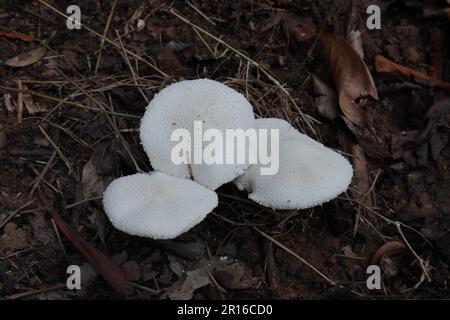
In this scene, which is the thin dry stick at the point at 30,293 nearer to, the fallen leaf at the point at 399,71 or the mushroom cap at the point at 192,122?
the mushroom cap at the point at 192,122

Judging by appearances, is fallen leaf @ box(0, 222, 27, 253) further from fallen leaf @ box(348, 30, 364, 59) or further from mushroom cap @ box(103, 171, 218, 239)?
fallen leaf @ box(348, 30, 364, 59)

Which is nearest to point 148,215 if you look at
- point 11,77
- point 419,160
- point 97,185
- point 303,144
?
point 97,185

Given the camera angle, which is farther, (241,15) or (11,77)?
(241,15)

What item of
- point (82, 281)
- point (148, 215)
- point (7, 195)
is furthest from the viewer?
point (7, 195)

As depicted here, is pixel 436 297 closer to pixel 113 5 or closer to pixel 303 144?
pixel 303 144

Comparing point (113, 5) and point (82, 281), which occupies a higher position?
point (113, 5)

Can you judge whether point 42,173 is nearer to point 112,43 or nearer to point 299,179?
point 112,43

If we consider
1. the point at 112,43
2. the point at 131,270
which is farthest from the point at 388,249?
the point at 112,43

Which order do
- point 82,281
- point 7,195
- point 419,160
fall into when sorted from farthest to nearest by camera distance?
point 419,160
point 7,195
point 82,281

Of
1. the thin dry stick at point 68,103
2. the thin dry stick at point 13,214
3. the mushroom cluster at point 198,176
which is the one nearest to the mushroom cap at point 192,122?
the mushroom cluster at point 198,176
